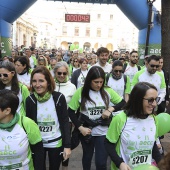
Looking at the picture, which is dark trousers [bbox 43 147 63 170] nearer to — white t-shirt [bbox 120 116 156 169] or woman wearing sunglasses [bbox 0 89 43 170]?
woman wearing sunglasses [bbox 0 89 43 170]

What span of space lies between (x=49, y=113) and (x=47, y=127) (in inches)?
6.1

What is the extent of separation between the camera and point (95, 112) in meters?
3.46

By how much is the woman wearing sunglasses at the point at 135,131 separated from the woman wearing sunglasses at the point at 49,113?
2.17 ft

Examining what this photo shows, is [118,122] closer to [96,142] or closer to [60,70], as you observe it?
[96,142]

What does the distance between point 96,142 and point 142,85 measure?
129cm

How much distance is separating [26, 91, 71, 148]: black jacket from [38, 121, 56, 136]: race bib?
8 cm

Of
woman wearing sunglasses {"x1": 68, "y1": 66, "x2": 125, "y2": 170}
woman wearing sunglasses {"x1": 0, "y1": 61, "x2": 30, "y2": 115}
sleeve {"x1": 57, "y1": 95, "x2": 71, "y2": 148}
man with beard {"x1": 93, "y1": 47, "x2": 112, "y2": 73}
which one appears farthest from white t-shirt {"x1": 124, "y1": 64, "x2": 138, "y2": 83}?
sleeve {"x1": 57, "y1": 95, "x2": 71, "y2": 148}

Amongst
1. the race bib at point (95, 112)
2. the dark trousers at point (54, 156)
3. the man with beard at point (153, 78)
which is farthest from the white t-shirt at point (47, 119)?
the man with beard at point (153, 78)

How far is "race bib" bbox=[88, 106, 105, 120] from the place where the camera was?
3.44 m

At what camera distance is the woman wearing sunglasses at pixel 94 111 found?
3398mm

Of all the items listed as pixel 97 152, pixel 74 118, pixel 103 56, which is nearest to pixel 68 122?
pixel 74 118

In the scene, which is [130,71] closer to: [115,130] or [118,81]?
[118,81]

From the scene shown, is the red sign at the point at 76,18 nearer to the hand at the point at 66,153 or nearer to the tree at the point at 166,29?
the tree at the point at 166,29

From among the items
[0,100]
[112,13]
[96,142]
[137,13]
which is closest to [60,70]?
[96,142]
